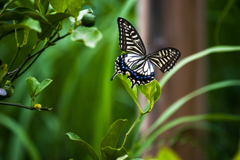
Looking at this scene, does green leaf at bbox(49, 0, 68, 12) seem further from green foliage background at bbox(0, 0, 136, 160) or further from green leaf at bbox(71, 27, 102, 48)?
green foliage background at bbox(0, 0, 136, 160)

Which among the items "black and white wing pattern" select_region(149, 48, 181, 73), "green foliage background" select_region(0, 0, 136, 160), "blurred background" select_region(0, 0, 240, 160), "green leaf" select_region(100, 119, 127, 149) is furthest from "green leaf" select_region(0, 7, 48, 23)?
"green foliage background" select_region(0, 0, 136, 160)

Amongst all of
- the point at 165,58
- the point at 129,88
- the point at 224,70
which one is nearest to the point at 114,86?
the point at 224,70

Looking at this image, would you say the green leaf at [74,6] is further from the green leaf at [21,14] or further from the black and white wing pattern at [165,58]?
the black and white wing pattern at [165,58]

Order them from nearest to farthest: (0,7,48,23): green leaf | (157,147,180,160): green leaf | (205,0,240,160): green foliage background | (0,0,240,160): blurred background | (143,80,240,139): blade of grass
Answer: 1. (157,147,180,160): green leaf
2. (0,7,48,23): green leaf
3. (143,80,240,139): blade of grass
4. (0,0,240,160): blurred background
5. (205,0,240,160): green foliage background

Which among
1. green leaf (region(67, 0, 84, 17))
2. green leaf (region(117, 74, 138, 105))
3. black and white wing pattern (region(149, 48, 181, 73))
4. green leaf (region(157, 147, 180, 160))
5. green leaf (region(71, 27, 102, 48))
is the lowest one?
black and white wing pattern (region(149, 48, 181, 73))

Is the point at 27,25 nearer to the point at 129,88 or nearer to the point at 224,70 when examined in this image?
the point at 129,88

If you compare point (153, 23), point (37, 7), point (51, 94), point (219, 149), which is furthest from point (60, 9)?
point (219, 149)
